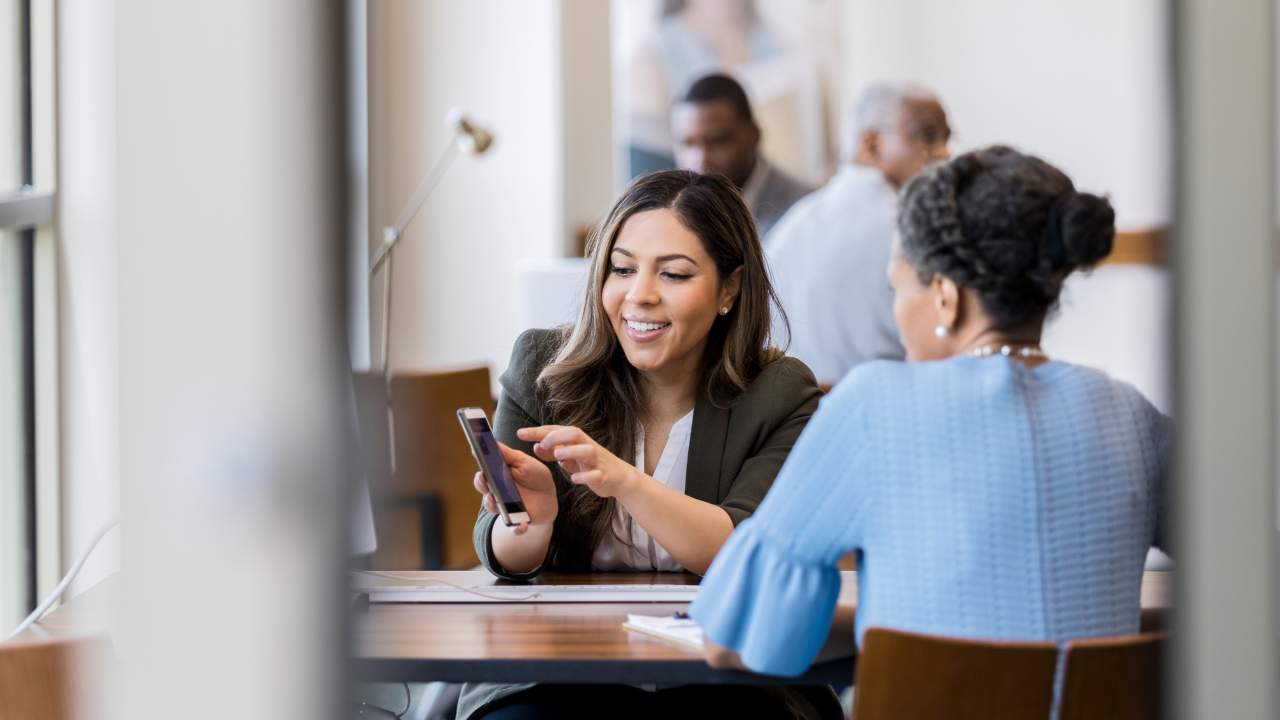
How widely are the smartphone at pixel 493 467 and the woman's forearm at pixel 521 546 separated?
0.35 feet

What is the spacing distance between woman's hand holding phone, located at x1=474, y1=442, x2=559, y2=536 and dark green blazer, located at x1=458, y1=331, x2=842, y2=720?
98 mm

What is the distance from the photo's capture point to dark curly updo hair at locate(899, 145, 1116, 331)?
1.12m

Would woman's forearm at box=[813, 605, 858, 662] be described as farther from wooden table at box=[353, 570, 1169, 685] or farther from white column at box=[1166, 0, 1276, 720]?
white column at box=[1166, 0, 1276, 720]

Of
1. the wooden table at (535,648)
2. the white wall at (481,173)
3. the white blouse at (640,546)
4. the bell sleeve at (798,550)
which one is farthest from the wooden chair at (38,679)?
the white wall at (481,173)

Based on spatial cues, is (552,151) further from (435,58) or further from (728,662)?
(728,662)

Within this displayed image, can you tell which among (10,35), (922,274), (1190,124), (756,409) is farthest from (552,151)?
(1190,124)

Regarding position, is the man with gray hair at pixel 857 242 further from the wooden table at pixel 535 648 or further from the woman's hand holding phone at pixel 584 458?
the wooden table at pixel 535 648

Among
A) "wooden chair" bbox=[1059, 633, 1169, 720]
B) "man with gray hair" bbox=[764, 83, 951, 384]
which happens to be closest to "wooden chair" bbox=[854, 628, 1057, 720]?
"wooden chair" bbox=[1059, 633, 1169, 720]

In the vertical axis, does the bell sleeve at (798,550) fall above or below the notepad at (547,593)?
above

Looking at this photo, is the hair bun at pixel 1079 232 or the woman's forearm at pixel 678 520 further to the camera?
the woman's forearm at pixel 678 520

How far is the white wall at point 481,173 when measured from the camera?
412 cm

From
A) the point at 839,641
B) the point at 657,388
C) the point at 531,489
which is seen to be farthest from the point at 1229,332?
the point at 657,388

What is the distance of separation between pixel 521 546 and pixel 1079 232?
0.85 m

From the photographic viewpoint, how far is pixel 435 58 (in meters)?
4.14
